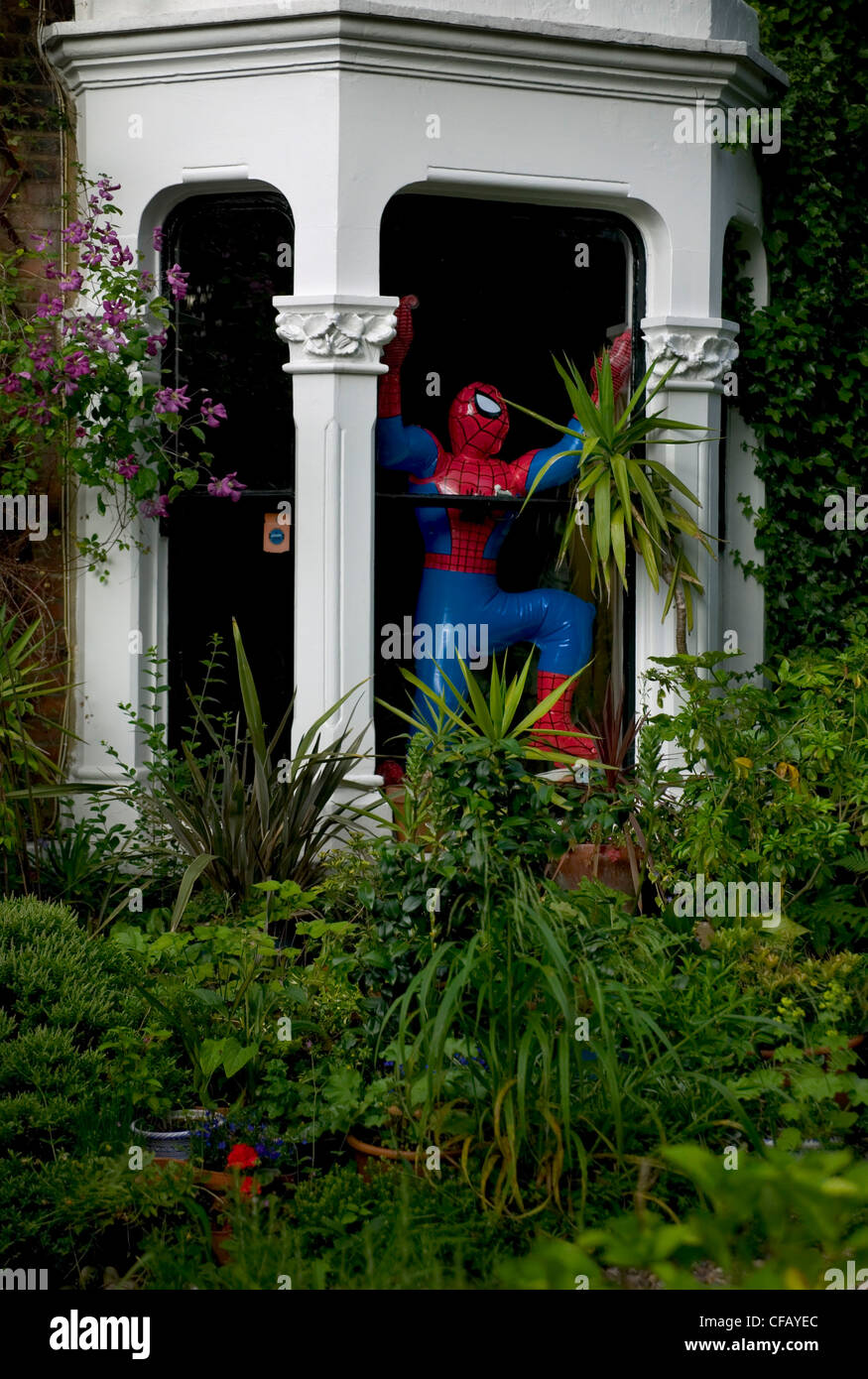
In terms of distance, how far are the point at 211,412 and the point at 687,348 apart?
2234 millimetres

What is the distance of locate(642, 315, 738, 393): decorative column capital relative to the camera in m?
6.32

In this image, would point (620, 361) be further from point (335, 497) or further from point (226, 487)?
point (226, 487)

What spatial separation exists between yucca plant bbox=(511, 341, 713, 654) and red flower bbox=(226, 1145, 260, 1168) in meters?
3.22

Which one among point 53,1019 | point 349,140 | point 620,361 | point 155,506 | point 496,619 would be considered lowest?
point 53,1019

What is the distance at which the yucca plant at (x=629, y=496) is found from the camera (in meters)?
5.89

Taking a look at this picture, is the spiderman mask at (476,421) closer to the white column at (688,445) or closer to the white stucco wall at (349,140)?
the white stucco wall at (349,140)

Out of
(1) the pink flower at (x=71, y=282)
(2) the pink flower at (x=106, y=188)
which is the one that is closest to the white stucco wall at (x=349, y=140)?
(2) the pink flower at (x=106, y=188)

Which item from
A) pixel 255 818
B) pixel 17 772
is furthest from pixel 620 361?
pixel 17 772

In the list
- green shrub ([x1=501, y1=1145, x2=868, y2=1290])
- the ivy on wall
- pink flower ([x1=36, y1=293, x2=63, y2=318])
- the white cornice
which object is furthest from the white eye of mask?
green shrub ([x1=501, y1=1145, x2=868, y2=1290])

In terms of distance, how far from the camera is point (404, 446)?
20.1 ft
